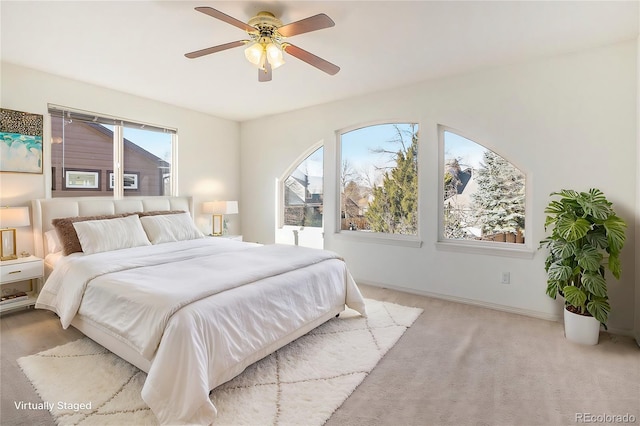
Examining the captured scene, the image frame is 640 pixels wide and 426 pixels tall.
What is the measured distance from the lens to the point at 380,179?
4.36 meters

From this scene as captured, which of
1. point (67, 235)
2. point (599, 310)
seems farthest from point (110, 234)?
point (599, 310)

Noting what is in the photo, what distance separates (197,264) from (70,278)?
40.7 inches

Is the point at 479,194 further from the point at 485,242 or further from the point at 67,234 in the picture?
the point at 67,234

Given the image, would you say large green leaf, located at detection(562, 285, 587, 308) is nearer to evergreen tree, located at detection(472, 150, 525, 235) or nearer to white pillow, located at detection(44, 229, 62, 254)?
evergreen tree, located at detection(472, 150, 525, 235)

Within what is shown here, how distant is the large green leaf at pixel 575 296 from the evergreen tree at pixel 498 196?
881 mm

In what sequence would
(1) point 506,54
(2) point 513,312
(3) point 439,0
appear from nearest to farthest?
(3) point 439,0
(1) point 506,54
(2) point 513,312

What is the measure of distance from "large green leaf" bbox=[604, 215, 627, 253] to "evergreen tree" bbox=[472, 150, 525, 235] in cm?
86

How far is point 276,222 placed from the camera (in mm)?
5352


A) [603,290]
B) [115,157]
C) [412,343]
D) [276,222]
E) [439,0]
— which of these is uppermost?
[439,0]

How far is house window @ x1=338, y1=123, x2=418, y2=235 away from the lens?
4.10 meters

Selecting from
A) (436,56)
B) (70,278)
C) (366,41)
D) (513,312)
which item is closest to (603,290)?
(513,312)

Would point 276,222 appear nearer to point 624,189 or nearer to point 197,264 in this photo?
point 197,264

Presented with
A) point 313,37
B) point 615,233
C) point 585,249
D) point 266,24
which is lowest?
point 585,249

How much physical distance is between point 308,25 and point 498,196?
2697mm
